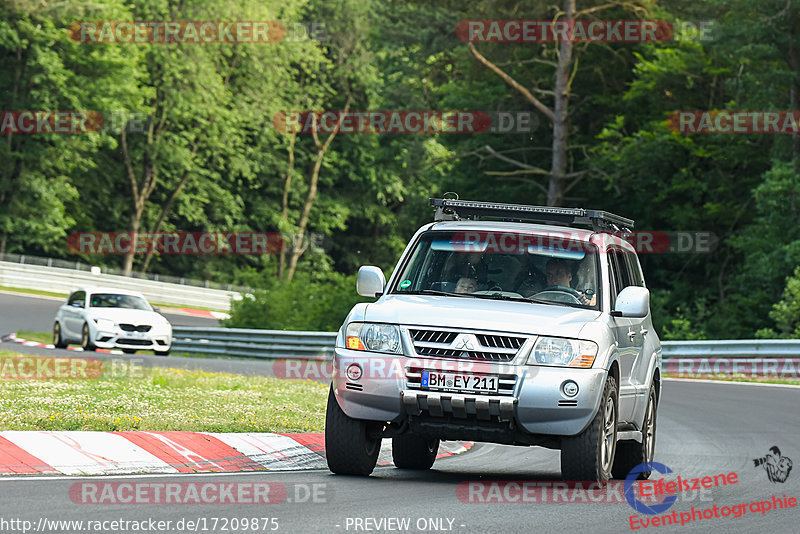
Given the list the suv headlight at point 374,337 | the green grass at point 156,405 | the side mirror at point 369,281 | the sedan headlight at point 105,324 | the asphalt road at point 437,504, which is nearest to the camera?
the asphalt road at point 437,504

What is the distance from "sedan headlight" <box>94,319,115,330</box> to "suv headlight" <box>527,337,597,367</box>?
869 inches

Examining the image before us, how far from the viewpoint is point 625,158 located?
1526 inches

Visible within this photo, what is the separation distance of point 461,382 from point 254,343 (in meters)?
25.2

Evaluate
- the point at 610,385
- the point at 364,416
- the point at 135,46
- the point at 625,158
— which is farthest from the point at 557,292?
the point at 135,46

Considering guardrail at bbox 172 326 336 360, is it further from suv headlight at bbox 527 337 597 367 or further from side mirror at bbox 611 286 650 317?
suv headlight at bbox 527 337 597 367

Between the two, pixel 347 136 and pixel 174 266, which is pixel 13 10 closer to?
pixel 174 266

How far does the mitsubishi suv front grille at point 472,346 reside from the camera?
9141mm

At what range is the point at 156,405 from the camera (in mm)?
13531

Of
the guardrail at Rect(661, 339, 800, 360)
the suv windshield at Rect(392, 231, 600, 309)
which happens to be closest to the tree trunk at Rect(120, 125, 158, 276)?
the guardrail at Rect(661, 339, 800, 360)

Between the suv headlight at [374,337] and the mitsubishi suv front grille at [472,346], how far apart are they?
0.21 meters

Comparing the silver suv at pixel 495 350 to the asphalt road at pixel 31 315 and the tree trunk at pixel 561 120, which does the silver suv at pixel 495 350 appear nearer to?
the asphalt road at pixel 31 315

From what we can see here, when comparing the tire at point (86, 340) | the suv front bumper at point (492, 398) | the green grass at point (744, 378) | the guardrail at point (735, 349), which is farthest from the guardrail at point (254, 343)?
the suv front bumper at point (492, 398)

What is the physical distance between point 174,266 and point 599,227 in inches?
2502

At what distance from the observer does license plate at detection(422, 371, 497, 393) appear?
9.09 meters
